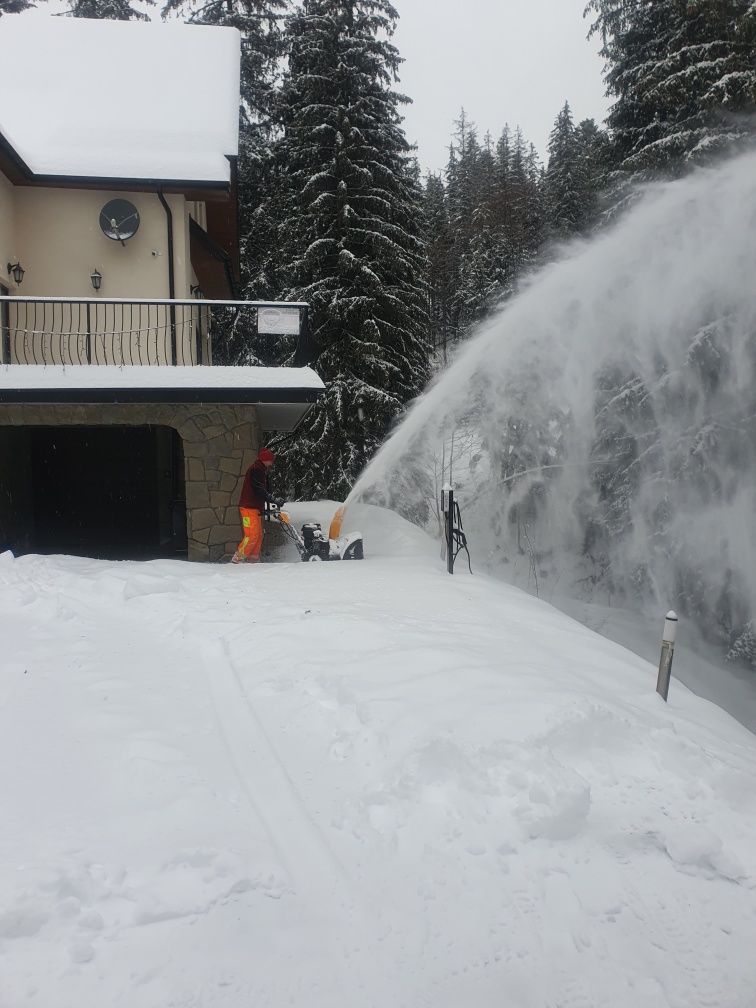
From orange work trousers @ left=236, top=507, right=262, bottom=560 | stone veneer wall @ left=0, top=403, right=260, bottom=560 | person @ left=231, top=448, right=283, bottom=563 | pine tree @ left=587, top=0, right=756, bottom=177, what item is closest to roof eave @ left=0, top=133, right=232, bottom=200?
stone veneer wall @ left=0, top=403, right=260, bottom=560

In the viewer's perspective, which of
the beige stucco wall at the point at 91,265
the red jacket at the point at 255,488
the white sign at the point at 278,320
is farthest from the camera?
the beige stucco wall at the point at 91,265

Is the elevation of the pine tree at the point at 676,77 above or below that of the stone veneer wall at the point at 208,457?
above

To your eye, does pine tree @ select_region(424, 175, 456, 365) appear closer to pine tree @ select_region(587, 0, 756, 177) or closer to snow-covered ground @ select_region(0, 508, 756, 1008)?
pine tree @ select_region(587, 0, 756, 177)

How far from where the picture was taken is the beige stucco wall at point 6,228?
1058cm

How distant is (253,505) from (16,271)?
19.1 ft

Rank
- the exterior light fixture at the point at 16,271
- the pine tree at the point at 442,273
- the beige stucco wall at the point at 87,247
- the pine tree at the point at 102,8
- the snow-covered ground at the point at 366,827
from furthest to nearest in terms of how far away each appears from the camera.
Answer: the pine tree at the point at 442,273 → the pine tree at the point at 102,8 → the beige stucco wall at the point at 87,247 → the exterior light fixture at the point at 16,271 → the snow-covered ground at the point at 366,827

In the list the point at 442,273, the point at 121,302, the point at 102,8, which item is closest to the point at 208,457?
the point at 121,302

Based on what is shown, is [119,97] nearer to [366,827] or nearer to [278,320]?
[278,320]

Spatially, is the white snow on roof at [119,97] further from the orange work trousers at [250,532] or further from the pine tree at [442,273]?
the pine tree at [442,273]

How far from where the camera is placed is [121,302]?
9.22m

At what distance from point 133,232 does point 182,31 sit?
687 cm

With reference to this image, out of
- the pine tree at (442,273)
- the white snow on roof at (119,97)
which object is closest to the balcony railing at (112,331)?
the white snow on roof at (119,97)

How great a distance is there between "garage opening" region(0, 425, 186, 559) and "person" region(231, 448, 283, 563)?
5860mm

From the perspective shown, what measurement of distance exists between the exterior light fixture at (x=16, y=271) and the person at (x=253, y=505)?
17.7ft
